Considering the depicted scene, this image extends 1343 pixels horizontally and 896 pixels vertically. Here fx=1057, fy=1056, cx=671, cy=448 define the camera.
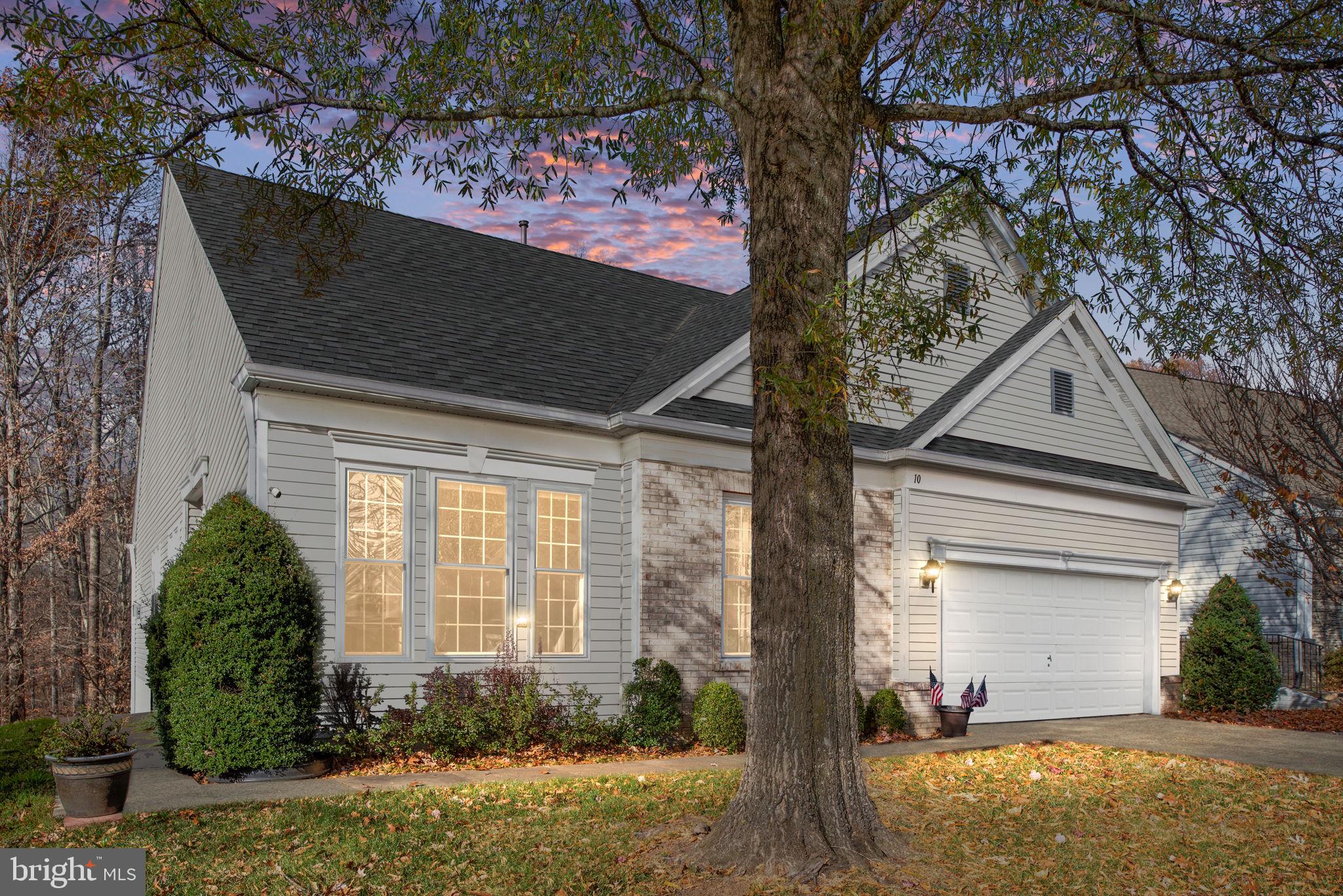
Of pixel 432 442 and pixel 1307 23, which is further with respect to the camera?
pixel 432 442

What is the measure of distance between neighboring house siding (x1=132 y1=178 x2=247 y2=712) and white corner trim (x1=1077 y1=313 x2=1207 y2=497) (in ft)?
43.0

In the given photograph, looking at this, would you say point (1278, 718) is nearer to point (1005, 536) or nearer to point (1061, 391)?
point (1005, 536)

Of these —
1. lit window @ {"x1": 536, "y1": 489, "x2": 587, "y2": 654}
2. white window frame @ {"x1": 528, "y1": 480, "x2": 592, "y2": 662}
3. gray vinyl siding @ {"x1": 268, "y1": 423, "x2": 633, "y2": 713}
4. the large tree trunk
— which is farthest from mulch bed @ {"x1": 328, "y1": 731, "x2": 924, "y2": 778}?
the large tree trunk

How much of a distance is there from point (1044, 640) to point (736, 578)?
226 inches

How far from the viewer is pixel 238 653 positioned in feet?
31.8

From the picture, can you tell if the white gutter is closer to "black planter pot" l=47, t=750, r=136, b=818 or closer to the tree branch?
"black planter pot" l=47, t=750, r=136, b=818

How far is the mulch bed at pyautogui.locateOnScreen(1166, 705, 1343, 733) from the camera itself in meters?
16.4

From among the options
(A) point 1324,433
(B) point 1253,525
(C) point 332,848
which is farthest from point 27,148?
(B) point 1253,525

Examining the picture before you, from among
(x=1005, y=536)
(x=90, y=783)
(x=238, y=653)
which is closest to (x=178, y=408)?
(x=238, y=653)

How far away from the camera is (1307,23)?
786 centimetres

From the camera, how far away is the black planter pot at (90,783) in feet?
25.2

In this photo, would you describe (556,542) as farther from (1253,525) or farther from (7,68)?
(1253,525)

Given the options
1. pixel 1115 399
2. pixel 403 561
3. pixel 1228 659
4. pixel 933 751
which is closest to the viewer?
pixel 403 561

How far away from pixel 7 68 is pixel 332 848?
6604 mm
